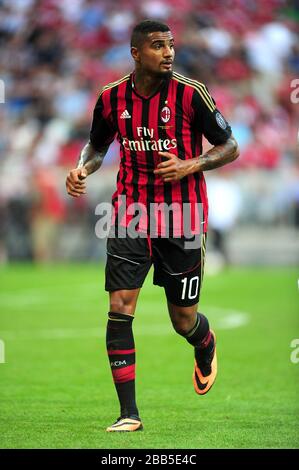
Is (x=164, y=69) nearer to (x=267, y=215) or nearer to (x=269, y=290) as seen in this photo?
(x=269, y=290)

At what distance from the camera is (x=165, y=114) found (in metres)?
7.08

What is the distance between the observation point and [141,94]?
7.16 metres

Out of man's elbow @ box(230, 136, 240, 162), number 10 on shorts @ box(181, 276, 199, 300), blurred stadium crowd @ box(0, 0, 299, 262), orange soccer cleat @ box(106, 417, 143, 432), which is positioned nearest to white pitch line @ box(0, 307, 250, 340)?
number 10 on shorts @ box(181, 276, 199, 300)

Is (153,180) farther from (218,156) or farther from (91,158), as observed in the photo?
(91,158)

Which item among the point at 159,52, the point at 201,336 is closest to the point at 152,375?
the point at 201,336

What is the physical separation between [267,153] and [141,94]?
17716 millimetres

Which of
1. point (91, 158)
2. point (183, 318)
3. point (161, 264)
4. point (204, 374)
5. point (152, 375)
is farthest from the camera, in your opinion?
point (152, 375)

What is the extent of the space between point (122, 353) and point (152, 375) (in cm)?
258

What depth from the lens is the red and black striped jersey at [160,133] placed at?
7.07 meters

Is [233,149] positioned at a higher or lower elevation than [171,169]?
higher

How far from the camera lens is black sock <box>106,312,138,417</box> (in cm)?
696

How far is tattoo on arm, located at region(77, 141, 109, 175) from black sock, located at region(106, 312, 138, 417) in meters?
1.12
